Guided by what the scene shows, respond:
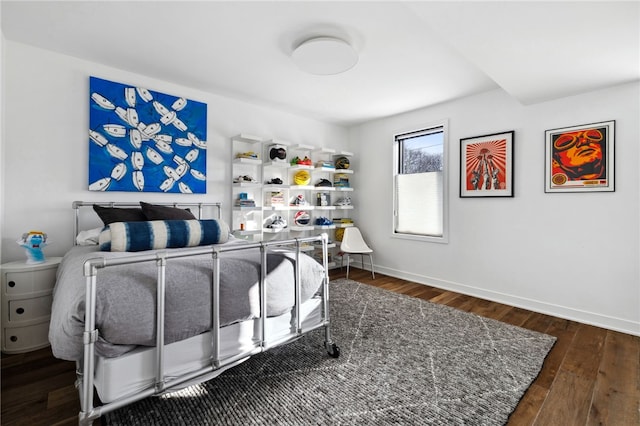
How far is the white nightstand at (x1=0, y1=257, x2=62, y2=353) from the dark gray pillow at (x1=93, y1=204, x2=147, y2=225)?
490 mm

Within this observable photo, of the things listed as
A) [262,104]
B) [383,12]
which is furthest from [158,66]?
[383,12]

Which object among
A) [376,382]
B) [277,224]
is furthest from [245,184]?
[376,382]

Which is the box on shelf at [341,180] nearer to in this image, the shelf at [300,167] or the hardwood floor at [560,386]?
the shelf at [300,167]

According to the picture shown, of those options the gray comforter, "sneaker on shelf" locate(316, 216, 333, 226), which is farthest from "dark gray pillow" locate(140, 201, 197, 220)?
"sneaker on shelf" locate(316, 216, 333, 226)

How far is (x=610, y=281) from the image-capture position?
9.25 feet

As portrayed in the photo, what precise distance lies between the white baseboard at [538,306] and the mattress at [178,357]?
8.42 feet

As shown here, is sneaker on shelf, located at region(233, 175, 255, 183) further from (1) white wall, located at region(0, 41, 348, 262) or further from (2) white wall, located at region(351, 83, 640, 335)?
(2) white wall, located at region(351, 83, 640, 335)

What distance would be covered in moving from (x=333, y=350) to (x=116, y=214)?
219 cm

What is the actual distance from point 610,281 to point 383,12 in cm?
313

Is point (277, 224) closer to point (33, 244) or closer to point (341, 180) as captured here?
point (341, 180)

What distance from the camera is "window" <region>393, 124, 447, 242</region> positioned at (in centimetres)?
A: 413

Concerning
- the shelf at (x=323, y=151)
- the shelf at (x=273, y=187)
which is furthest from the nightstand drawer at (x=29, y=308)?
the shelf at (x=323, y=151)

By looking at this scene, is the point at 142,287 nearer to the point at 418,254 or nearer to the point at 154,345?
the point at 154,345

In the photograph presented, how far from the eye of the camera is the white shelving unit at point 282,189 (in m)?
3.91
